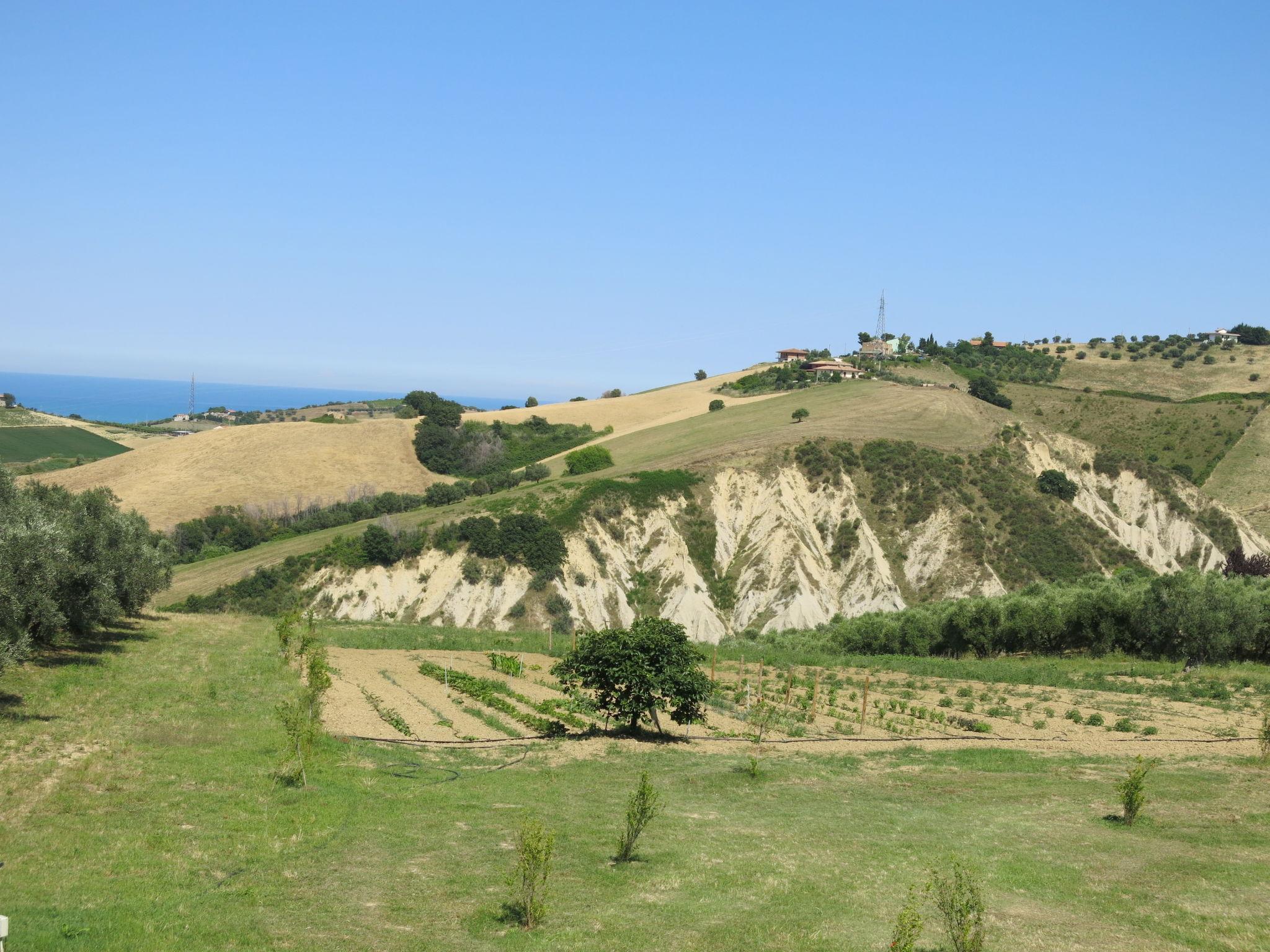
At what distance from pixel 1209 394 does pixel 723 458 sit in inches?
3583

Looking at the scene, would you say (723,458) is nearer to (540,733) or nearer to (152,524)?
(152,524)

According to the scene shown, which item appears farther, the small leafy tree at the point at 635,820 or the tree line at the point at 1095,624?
the tree line at the point at 1095,624

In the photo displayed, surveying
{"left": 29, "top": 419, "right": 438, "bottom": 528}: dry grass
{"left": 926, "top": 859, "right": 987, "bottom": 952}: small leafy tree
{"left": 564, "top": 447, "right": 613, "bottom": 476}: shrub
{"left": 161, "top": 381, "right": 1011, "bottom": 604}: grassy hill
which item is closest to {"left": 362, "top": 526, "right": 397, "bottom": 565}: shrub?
{"left": 161, "top": 381, "right": 1011, "bottom": 604}: grassy hill

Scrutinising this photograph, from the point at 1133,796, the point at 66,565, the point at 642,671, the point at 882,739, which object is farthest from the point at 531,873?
the point at 66,565

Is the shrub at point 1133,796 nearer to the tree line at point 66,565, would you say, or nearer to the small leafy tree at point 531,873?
the small leafy tree at point 531,873

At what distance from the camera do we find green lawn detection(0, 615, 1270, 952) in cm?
1306

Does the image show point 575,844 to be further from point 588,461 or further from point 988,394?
point 988,394

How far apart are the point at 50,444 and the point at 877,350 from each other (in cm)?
11884

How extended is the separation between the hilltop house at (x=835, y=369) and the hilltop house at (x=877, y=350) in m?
17.1

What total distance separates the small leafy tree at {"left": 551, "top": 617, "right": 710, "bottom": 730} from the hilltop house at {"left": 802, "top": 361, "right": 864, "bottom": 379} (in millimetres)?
101243

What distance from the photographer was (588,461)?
94.3 metres

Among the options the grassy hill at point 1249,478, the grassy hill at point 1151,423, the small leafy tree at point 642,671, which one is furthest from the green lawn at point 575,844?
the grassy hill at point 1151,423

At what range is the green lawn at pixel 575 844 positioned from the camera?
42.9 ft

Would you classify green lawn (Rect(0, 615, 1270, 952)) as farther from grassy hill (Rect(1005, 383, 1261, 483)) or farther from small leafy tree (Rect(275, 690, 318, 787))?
grassy hill (Rect(1005, 383, 1261, 483))
